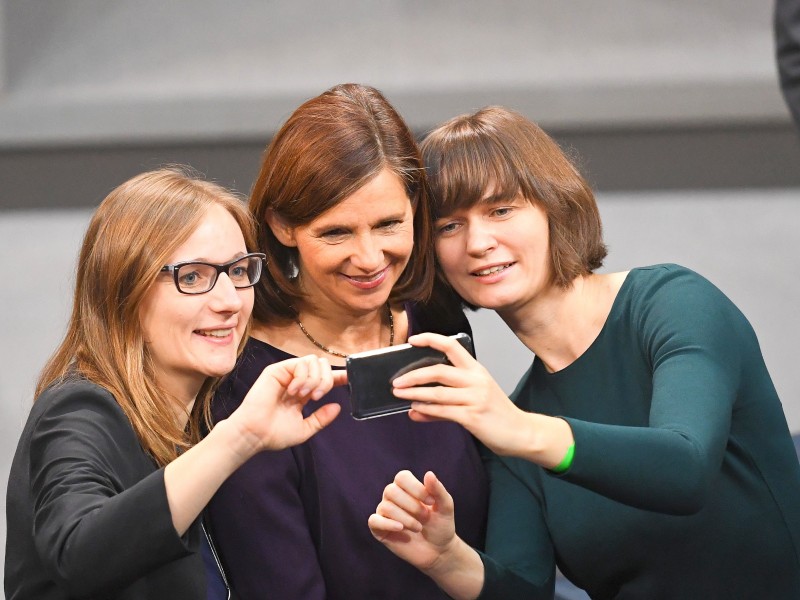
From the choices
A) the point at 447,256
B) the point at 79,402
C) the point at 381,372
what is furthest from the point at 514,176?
the point at 79,402

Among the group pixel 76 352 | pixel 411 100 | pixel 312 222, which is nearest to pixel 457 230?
pixel 312 222

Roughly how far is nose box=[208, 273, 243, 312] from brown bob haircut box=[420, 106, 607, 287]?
0.36 m

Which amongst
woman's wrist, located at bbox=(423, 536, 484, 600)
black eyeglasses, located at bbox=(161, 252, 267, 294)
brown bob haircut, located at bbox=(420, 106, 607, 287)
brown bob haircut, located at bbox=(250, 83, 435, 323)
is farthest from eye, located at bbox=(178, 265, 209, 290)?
woman's wrist, located at bbox=(423, 536, 484, 600)

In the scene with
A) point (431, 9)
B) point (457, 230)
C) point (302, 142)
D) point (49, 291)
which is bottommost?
point (49, 291)

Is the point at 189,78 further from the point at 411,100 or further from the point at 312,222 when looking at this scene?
the point at 312,222

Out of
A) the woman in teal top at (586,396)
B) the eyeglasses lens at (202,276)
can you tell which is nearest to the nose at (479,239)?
the woman in teal top at (586,396)

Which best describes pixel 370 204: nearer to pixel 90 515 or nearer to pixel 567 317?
pixel 567 317

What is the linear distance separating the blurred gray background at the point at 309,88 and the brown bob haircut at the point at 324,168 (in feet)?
4.27

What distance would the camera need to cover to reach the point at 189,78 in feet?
9.89

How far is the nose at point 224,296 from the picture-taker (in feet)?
4.98

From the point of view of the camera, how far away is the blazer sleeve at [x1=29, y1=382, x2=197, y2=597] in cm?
122

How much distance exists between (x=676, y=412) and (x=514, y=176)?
0.46 meters

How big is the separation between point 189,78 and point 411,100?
0.59 meters

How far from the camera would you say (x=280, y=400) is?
1.35 metres
